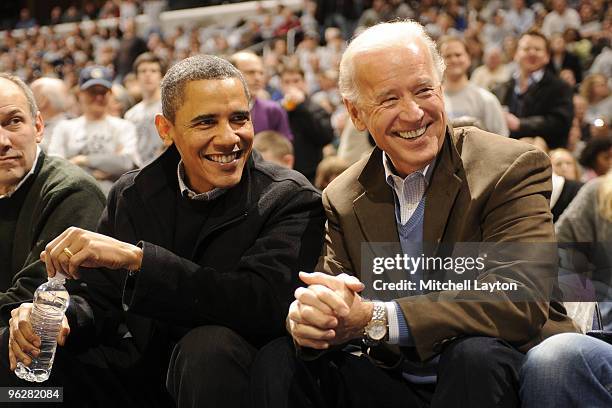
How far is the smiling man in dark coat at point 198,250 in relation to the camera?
2.11m

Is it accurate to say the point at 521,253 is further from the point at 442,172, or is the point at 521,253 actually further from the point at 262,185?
the point at 262,185

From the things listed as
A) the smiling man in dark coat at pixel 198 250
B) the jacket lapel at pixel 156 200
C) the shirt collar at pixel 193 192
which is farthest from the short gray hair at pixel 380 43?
the jacket lapel at pixel 156 200

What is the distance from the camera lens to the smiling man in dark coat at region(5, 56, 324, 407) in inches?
83.0

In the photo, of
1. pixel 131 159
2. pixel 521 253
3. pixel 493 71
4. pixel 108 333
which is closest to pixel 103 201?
pixel 108 333

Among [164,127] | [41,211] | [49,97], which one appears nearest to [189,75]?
[164,127]

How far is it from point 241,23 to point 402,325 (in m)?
14.1

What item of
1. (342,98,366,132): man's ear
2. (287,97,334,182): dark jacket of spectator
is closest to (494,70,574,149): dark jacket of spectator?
(287,97,334,182): dark jacket of spectator

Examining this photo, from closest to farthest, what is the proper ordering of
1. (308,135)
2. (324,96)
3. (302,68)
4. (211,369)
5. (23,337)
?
(211,369) → (23,337) → (308,135) → (324,96) → (302,68)

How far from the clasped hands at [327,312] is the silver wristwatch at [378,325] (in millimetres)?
17

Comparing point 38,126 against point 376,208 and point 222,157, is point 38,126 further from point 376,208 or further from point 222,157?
point 376,208

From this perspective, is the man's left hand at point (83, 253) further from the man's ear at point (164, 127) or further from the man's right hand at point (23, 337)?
the man's ear at point (164, 127)

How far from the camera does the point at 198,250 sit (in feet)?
7.82

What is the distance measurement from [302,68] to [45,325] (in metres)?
7.86

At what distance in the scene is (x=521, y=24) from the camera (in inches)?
440
